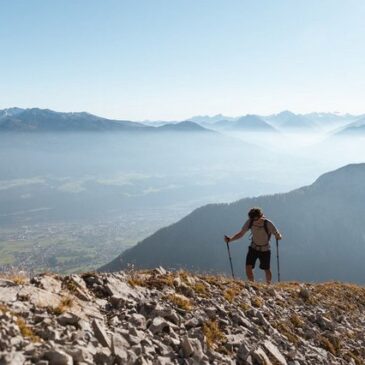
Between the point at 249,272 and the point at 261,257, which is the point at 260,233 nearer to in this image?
the point at 261,257

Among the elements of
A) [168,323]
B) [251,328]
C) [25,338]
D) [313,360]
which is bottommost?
[313,360]

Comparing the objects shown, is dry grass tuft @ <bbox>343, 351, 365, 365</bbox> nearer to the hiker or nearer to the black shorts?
the hiker

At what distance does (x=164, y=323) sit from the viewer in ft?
30.4

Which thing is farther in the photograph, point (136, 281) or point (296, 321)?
point (296, 321)

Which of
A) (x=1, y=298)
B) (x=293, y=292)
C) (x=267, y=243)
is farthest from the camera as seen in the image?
(x=267, y=243)

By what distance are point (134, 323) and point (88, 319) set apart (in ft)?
3.55

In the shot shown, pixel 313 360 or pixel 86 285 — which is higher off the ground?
pixel 86 285

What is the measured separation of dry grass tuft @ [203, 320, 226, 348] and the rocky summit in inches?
1.0

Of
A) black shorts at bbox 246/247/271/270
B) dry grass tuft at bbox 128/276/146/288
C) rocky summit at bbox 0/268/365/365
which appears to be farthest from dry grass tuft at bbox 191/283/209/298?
black shorts at bbox 246/247/271/270

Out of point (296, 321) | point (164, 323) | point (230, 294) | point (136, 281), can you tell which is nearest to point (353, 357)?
point (296, 321)

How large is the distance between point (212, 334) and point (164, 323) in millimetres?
1278

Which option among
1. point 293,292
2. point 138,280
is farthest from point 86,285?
point 293,292

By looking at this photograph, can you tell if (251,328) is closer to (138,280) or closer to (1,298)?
(138,280)

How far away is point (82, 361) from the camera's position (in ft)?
22.0
